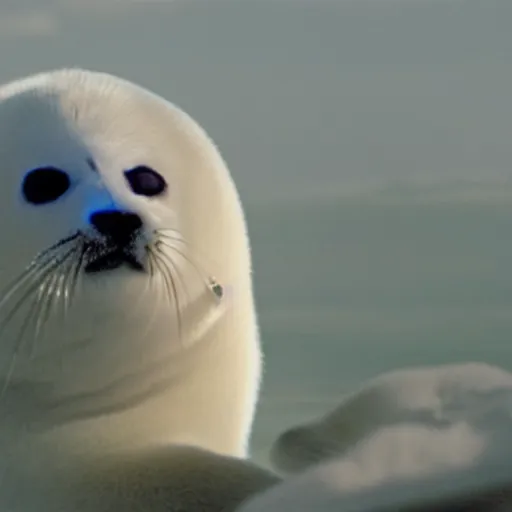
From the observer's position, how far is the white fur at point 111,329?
1.22 metres

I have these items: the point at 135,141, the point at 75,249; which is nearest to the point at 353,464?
the point at 75,249

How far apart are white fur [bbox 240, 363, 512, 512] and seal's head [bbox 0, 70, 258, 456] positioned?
292mm

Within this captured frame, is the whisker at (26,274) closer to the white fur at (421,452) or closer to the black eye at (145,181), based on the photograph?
the black eye at (145,181)

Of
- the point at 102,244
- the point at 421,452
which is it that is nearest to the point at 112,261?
the point at 102,244

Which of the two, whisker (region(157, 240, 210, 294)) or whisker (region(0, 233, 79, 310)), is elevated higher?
whisker (region(157, 240, 210, 294))

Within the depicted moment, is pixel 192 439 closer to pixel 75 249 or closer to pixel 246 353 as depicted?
pixel 246 353

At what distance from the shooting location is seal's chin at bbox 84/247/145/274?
122 centimetres

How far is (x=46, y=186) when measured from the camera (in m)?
1.26

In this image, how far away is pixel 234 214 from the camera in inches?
56.2

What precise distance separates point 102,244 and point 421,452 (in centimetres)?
43

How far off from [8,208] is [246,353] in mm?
314

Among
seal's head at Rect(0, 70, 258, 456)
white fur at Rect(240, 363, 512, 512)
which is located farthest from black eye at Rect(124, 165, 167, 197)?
white fur at Rect(240, 363, 512, 512)

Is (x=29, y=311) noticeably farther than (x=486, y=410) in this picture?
Yes

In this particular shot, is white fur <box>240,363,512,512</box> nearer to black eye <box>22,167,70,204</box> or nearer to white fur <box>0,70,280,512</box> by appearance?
white fur <box>0,70,280,512</box>
